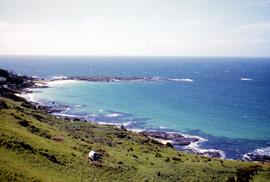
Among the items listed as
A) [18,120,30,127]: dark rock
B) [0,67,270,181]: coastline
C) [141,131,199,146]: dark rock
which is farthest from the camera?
[141,131,199,146]: dark rock

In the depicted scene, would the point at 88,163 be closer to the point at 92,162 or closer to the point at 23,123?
the point at 92,162

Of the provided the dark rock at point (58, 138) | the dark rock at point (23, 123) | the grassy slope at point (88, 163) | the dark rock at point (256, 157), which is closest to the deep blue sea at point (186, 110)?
the dark rock at point (256, 157)

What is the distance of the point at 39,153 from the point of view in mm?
49062

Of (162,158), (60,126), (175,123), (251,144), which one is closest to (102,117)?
(175,123)

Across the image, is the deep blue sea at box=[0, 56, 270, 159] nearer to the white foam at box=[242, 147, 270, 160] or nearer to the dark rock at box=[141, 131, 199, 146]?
the white foam at box=[242, 147, 270, 160]

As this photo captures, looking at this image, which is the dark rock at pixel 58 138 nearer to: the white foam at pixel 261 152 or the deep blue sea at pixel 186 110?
the deep blue sea at pixel 186 110

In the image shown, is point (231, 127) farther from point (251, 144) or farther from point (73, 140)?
point (73, 140)

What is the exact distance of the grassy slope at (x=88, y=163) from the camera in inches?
1758

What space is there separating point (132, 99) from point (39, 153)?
11598cm

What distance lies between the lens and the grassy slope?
44.7m

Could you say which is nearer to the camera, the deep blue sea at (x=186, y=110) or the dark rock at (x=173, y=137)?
the dark rock at (x=173, y=137)

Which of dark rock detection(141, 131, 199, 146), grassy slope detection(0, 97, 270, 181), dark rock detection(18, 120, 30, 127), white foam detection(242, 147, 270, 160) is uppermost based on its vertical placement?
dark rock detection(18, 120, 30, 127)

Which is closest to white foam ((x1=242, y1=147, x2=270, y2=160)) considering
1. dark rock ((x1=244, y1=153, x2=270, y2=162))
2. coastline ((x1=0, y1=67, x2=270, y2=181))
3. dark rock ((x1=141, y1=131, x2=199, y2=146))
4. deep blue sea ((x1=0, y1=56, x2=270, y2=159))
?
dark rock ((x1=244, y1=153, x2=270, y2=162))

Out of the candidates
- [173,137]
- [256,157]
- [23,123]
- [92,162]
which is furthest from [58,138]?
[256,157]
